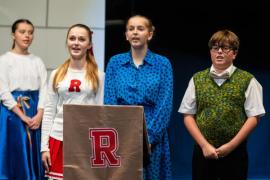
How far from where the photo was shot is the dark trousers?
320 centimetres

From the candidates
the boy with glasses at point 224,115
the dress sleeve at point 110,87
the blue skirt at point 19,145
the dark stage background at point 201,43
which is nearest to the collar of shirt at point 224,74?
the boy with glasses at point 224,115

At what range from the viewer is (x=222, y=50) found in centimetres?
326

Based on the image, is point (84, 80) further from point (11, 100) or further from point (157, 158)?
point (11, 100)

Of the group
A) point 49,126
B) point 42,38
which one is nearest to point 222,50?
point 49,126

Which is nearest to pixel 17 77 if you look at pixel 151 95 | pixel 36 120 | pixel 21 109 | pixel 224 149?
pixel 21 109

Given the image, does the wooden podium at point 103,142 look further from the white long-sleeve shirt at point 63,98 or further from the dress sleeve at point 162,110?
the white long-sleeve shirt at point 63,98

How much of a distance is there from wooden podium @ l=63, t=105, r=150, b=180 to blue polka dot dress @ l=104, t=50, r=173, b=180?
1.40 feet

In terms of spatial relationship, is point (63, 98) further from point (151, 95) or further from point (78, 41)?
point (151, 95)

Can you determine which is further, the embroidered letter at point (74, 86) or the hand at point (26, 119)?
the hand at point (26, 119)

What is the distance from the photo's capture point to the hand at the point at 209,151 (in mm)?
3156

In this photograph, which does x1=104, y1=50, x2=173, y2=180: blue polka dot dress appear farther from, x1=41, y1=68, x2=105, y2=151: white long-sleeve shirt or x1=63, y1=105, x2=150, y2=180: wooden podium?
x1=63, y1=105, x2=150, y2=180: wooden podium

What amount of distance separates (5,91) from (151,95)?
1502mm

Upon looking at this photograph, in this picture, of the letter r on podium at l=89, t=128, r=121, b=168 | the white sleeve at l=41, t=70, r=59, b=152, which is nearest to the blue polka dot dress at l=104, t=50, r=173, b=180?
the white sleeve at l=41, t=70, r=59, b=152

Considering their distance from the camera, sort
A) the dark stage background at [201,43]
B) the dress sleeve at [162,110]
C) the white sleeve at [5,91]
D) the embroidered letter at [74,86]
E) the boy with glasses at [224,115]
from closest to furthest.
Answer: the dress sleeve at [162,110] → the boy with glasses at [224,115] → the embroidered letter at [74,86] → the white sleeve at [5,91] → the dark stage background at [201,43]
